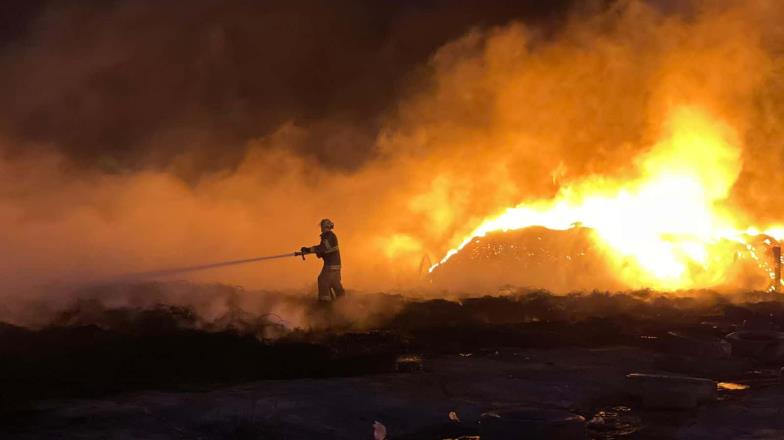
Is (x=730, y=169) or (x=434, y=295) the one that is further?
(x=730, y=169)

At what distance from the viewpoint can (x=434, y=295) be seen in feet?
70.6

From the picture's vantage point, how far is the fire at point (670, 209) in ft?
76.0

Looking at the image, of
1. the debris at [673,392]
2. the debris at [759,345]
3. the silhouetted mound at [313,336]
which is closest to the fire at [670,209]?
the silhouetted mound at [313,336]

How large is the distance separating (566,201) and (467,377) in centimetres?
1450

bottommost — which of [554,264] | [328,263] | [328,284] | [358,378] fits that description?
[358,378]

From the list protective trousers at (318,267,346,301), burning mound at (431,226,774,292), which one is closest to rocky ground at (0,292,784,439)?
protective trousers at (318,267,346,301)

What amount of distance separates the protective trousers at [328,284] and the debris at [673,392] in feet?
23.7

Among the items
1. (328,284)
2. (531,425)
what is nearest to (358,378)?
(531,425)

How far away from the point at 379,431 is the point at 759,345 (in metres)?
6.98

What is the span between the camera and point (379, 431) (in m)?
7.84

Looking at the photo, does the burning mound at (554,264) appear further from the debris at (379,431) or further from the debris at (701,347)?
the debris at (379,431)

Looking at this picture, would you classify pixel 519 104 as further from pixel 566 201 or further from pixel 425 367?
pixel 425 367

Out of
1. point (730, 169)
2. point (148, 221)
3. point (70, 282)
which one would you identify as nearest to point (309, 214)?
point (148, 221)

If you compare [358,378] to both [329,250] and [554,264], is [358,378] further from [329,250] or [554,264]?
[554,264]
